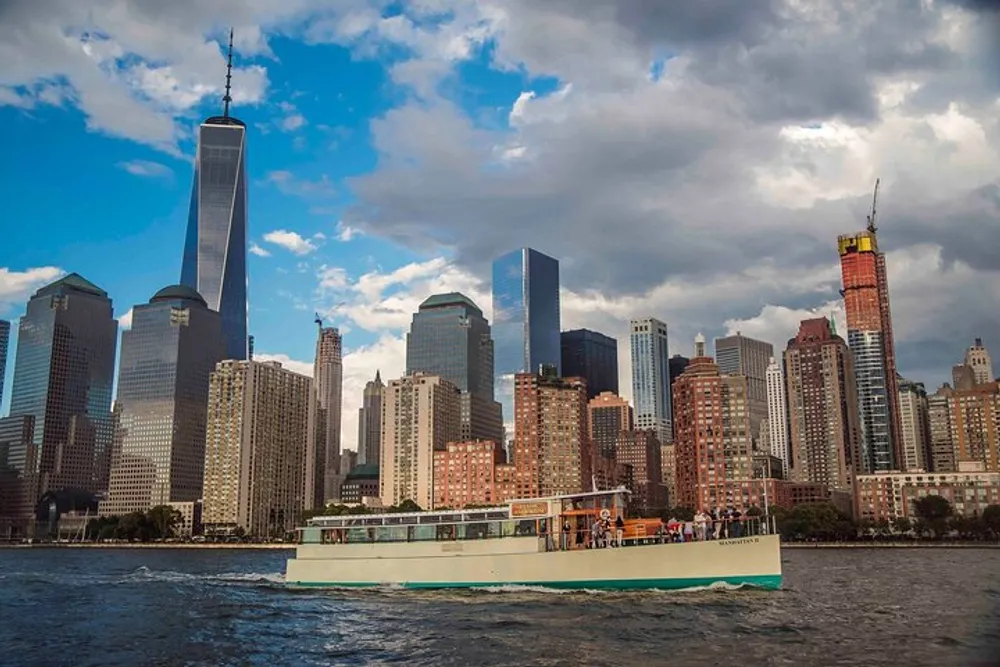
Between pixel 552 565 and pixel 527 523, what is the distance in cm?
412

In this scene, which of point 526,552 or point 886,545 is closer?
point 526,552

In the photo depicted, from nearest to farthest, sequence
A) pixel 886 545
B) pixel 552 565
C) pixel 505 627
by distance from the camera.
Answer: pixel 505 627 < pixel 552 565 < pixel 886 545

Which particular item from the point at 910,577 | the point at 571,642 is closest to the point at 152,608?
the point at 571,642

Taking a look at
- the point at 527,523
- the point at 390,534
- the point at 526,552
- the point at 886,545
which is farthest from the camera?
the point at 886,545

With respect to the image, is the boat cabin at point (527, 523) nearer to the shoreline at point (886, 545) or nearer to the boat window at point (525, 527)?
the boat window at point (525, 527)

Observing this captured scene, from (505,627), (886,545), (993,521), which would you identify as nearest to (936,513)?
(993,521)

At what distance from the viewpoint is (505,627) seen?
4572 cm

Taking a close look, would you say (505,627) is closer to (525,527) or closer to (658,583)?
(658,583)

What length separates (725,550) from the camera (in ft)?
193

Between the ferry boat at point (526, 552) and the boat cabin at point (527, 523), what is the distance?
75mm

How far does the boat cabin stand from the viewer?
63.0m

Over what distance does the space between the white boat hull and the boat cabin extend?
3.40ft

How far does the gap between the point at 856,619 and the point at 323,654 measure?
2807 cm

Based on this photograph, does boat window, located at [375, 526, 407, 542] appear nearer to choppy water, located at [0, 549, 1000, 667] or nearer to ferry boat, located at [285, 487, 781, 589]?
ferry boat, located at [285, 487, 781, 589]
